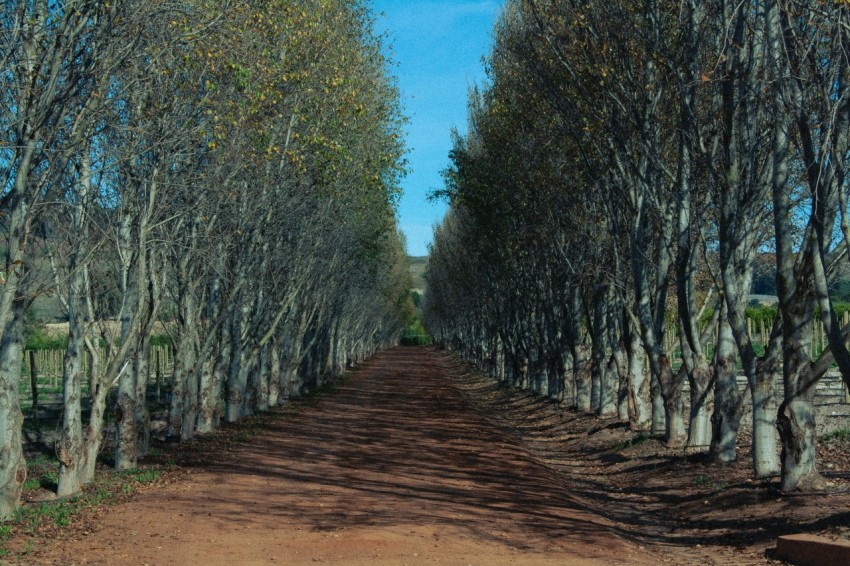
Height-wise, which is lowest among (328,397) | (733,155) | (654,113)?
(328,397)

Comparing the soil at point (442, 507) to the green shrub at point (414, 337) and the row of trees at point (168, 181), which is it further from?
the green shrub at point (414, 337)

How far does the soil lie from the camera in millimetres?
9766

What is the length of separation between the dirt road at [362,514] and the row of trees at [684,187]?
A: 3090 millimetres

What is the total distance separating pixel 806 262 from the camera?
1160 centimetres

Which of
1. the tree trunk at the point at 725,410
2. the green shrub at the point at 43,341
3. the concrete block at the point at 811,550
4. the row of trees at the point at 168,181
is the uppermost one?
the row of trees at the point at 168,181

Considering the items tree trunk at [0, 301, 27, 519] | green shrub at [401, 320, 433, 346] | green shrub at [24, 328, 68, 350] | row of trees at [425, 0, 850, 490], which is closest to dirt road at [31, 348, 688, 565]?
tree trunk at [0, 301, 27, 519]

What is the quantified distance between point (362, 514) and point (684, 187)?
26.7ft

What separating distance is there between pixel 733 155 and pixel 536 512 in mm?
→ 5767

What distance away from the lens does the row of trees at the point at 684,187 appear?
1081 centimetres

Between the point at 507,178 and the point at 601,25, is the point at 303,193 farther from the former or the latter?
the point at 601,25

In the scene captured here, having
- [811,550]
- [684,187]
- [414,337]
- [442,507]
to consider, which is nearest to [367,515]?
[442,507]

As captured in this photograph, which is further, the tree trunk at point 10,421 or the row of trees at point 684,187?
the tree trunk at point 10,421

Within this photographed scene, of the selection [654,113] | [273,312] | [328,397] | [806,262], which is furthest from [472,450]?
[328,397]

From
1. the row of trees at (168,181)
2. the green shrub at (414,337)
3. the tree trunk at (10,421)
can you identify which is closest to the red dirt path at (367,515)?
the tree trunk at (10,421)
